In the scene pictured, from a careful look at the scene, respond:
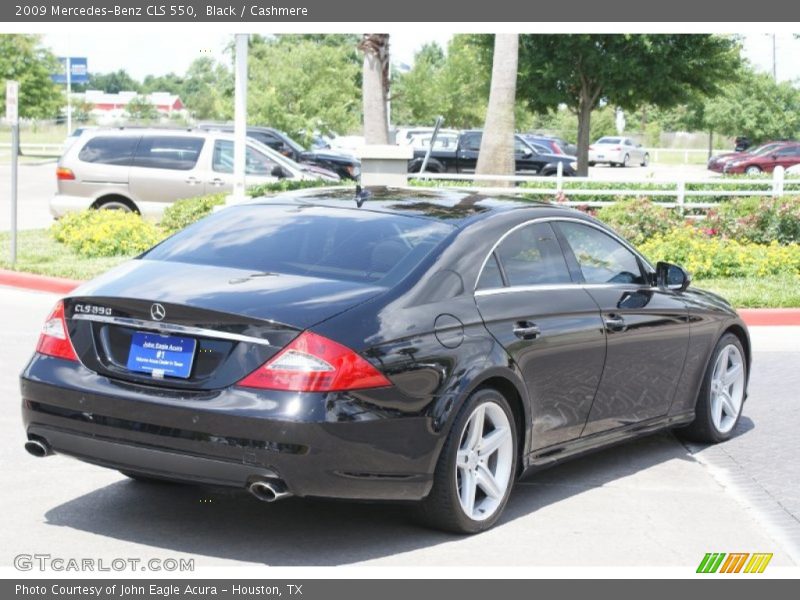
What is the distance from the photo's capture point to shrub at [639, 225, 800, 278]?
16.7 metres

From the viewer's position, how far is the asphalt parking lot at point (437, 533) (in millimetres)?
5965

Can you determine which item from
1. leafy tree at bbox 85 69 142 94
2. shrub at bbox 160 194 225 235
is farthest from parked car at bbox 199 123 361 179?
leafy tree at bbox 85 69 142 94

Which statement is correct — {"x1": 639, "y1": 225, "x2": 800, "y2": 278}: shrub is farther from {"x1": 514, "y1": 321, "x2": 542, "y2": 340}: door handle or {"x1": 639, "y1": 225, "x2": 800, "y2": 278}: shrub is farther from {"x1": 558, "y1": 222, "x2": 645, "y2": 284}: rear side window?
{"x1": 514, "y1": 321, "x2": 542, "y2": 340}: door handle

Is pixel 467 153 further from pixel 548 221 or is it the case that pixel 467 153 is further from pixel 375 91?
pixel 548 221

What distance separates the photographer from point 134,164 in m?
21.5

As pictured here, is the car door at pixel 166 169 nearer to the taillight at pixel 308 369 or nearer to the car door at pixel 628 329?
the car door at pixel 628 329

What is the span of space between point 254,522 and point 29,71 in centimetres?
5837

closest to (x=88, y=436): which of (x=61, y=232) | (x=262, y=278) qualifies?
(x=262, y=278)

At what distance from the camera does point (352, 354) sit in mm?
5691

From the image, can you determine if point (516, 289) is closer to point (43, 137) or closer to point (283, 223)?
point (283, 223)

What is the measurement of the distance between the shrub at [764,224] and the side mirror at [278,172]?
7.07 m

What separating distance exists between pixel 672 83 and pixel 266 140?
977 cm

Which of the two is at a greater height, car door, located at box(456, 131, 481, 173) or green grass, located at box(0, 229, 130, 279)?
car door, located at box(456, 131, 481, 173)

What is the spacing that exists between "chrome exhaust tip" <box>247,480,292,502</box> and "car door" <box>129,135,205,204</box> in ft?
53.3
